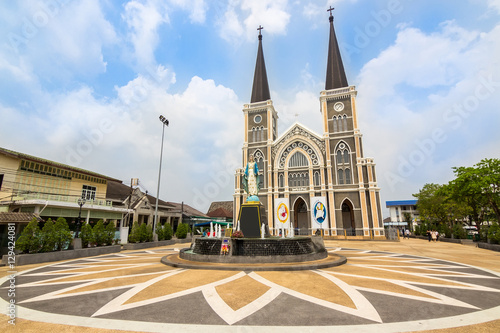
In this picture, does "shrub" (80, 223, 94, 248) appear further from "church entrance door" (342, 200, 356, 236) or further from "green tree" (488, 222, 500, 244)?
"church entrance door" (342, 200, 356, 236)

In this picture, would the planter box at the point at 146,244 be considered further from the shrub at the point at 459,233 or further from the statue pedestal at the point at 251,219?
the shrub at the point at 459,233

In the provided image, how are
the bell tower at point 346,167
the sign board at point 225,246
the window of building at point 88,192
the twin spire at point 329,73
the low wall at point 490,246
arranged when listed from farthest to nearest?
the twin spire at point 329,73 → the bell tower at point 346,167 → the window of building at point 88,192 → the low wall at point 490,246 → the sign board at point 225,246

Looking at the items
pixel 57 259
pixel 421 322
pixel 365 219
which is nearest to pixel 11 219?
pixel 57 259

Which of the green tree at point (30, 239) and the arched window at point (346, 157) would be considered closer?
the green tree at point (30, 239)

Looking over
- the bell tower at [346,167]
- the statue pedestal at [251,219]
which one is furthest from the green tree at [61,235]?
the bell tower at [346,167]

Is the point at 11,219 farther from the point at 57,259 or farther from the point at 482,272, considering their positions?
A: the point at 482,272

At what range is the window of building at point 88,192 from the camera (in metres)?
25.2

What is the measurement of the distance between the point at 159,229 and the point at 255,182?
13.0m

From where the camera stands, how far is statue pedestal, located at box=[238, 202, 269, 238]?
46.1ft

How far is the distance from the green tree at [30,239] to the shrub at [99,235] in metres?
3.80

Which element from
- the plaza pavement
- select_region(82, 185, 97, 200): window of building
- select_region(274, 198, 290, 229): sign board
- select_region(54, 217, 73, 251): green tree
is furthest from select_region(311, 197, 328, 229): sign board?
select_region(54, 217, 73, 251): green tree

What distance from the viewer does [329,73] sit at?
4253 centimetres

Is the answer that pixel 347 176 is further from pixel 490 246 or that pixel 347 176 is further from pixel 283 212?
pixel 490 246

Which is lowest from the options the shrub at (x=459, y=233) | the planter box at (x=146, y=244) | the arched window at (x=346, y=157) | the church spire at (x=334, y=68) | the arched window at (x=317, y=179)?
the planter box at (x=146, y=244)
